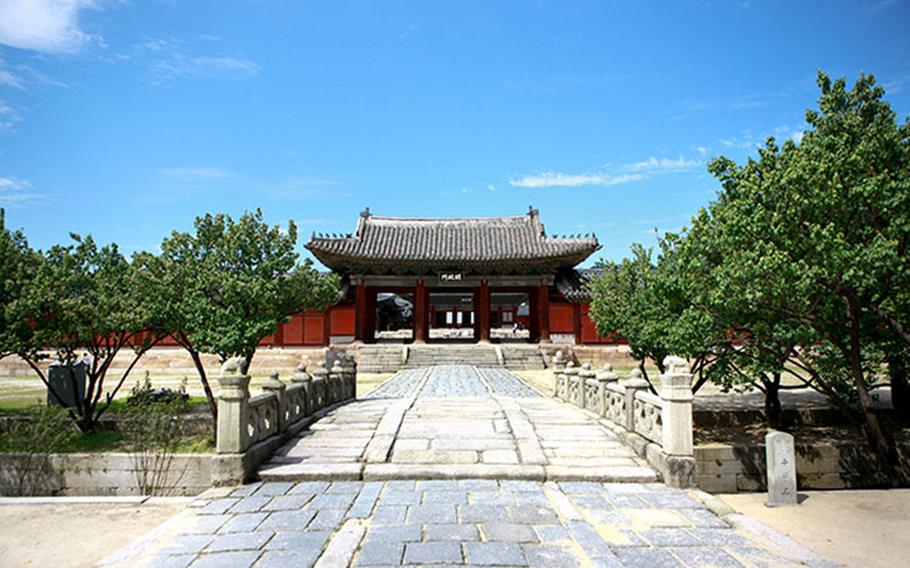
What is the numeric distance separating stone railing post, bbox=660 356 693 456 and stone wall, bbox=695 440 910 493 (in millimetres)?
3219

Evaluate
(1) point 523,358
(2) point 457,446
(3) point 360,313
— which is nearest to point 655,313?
(2) point 457,446

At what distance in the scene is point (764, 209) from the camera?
7648 mm

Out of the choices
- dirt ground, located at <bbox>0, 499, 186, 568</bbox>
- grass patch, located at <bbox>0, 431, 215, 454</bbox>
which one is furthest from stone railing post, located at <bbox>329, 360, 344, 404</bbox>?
dirt ground, located at <bbox>0, 499, 186, 568</bbox>

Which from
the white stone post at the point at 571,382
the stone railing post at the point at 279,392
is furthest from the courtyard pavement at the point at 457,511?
the white stone post at the point at 571,382

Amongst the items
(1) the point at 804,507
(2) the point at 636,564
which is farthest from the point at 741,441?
(2) the point at 636,564

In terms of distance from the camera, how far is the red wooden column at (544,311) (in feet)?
80.4

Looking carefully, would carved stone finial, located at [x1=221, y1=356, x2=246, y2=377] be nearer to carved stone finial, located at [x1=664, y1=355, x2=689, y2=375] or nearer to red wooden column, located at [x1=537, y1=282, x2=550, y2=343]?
carved stone finial, located at [x1=664, y1=355, x2=689, y2=375]

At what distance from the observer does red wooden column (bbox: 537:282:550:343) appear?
964 inches

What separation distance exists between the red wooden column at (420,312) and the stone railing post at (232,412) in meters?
18.3

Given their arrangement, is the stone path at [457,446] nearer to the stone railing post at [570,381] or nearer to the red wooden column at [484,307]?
the stone railing post at [570,381]

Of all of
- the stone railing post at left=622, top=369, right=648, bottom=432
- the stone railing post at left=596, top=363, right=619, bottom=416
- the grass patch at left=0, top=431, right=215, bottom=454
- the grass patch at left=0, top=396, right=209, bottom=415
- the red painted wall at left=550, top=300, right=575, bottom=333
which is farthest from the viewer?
the red painted wall at left=550, top=300, right=575, bottom=333

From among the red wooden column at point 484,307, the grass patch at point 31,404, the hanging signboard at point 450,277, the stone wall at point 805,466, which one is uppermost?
the hanging signboard at point 450,277

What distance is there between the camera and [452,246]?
86.6 feet

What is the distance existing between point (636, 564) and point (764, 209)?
230 inches
